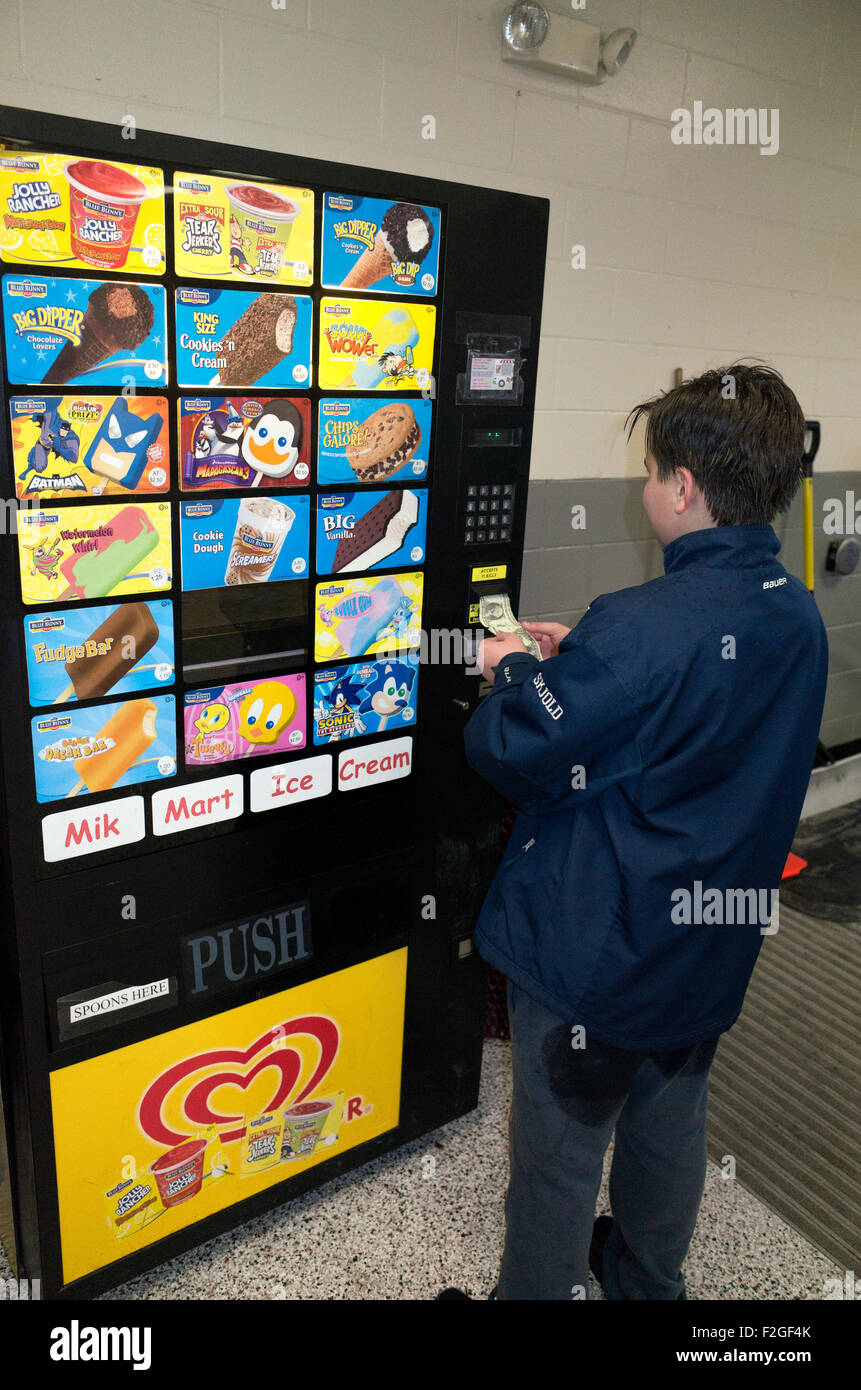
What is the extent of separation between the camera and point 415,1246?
197 cm

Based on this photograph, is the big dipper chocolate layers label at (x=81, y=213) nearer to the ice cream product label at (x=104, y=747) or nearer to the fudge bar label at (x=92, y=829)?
the ice cream product label at (x=104, y=747)

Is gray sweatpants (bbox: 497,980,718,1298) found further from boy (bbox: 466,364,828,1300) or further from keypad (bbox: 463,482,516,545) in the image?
keypad (bbox: 463,482,516,545)

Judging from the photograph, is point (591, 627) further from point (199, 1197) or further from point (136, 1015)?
point (199, 1197)

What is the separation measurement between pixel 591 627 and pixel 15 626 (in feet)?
2.63

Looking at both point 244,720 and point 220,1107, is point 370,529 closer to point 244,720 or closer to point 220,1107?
point 244,720

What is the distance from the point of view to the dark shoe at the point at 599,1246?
6.14 ft

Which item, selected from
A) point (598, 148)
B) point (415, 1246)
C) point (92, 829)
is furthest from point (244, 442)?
point (598, 148)

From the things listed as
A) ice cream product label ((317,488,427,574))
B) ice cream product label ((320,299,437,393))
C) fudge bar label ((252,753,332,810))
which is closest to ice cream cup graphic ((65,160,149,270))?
ice cream product label ((320,299,437,393))

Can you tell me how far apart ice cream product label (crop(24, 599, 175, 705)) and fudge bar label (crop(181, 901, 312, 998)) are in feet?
1.61

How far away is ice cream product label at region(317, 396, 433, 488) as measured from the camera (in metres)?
1.59

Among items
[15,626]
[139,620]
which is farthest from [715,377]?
[15,626]

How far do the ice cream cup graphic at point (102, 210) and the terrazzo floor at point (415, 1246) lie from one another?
5.84ft

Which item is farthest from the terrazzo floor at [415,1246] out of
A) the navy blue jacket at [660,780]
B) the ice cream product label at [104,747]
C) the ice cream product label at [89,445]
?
the ice cream product label at [89,445]
